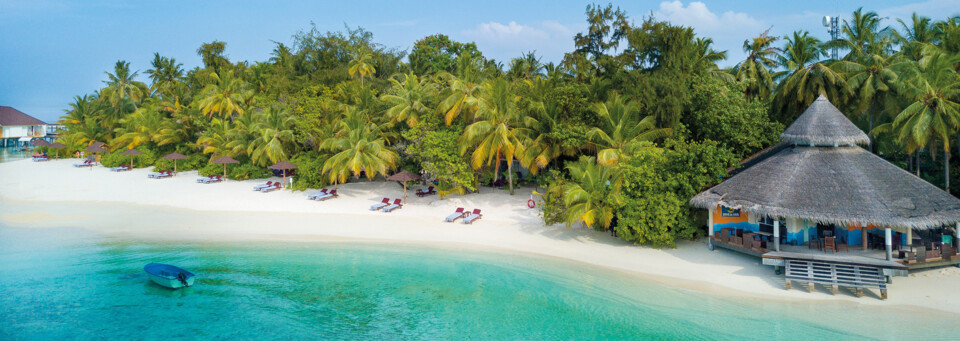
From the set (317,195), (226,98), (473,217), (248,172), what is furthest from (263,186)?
(473,217)

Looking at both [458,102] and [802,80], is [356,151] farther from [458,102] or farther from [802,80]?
[802,80]

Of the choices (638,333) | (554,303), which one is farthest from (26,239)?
(638,333)

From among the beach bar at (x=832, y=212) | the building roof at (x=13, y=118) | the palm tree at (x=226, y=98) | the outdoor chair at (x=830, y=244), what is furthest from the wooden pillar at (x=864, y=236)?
the building roof at (x=13, y=118)

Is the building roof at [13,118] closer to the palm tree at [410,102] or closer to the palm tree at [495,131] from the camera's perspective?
the palm tree at [410,102]

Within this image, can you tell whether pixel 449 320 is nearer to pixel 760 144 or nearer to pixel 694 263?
pixel 694 263

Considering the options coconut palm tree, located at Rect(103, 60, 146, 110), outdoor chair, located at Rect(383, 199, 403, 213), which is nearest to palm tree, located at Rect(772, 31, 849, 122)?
outdoor chair, located at Rect(383, 199, 403, 213)

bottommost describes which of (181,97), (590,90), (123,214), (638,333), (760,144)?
(638,333)

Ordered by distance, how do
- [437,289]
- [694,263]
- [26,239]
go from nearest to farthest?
[437,289] → [694,263] → [26,239]
